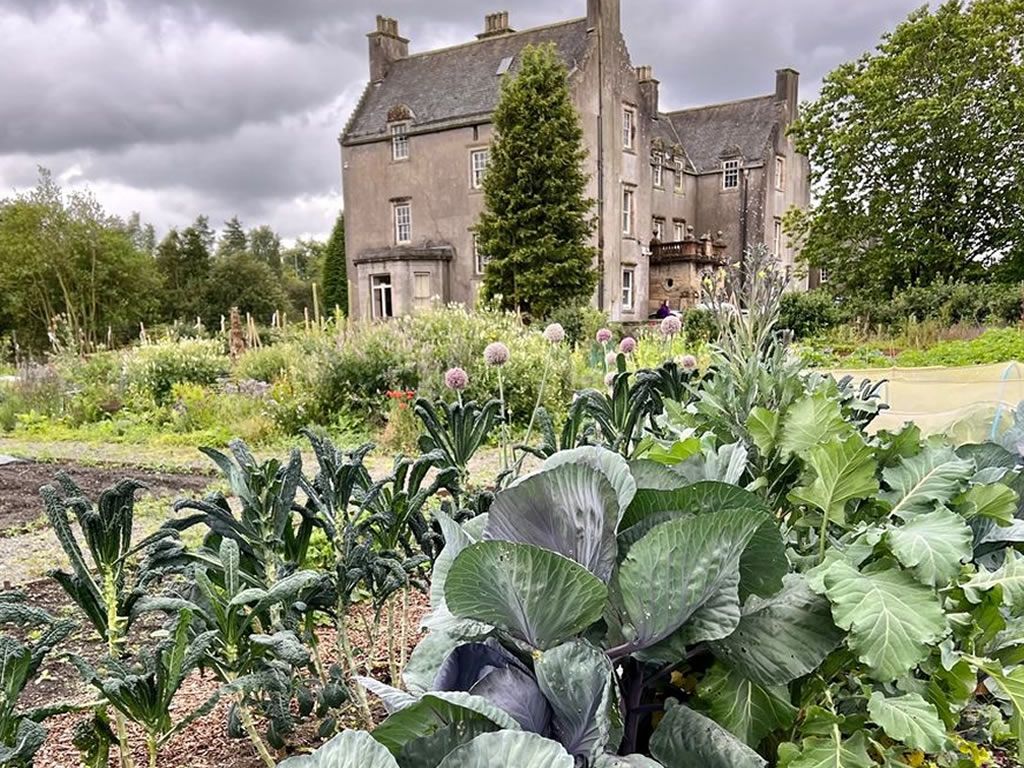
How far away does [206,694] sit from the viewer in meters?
1.92

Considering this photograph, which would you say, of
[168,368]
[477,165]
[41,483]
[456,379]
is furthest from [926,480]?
[477,165]

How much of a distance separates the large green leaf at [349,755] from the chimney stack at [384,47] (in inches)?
1074

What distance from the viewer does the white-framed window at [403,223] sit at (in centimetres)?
2444

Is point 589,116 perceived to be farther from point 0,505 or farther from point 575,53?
point 0,505

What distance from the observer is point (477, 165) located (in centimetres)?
2286

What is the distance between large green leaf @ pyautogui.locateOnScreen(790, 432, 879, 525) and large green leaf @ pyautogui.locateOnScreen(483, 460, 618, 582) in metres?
0.34

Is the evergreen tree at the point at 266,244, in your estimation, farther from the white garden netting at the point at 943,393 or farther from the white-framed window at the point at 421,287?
the white garden netting at the point at 943,393

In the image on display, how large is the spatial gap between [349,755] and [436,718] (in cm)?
9

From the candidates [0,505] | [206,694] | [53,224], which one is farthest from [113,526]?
[53,224]

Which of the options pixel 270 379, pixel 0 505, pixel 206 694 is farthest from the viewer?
pixel 270 379

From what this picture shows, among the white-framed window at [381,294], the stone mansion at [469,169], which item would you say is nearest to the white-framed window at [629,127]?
the stone mansion at [469,169]

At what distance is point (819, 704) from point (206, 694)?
1.62 meters

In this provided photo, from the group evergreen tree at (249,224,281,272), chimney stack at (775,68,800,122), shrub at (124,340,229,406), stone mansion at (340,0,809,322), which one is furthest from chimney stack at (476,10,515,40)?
evergreen tree at (249,224,281,272)

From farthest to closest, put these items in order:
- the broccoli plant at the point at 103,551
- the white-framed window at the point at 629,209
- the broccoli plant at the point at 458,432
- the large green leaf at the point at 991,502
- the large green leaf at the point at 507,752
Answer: the white-framed window at the point at 629,209 → the broccoli plant at the point at 458,432 → the broccoli plant at the point at 103,551 → the large green leaf at the point at 991,502 → the large green leaf at the point at 507,752
